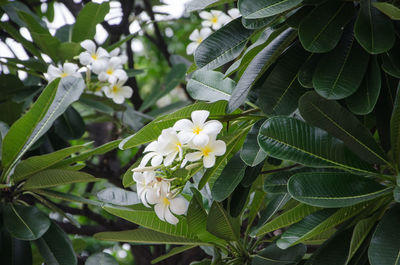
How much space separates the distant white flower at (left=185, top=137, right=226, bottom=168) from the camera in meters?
0.96

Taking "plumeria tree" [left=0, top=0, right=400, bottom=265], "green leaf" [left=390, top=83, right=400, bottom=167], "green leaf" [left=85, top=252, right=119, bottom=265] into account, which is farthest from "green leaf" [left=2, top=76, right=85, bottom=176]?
"green leaf" [left=390, top=83, right=400, bottom=167]

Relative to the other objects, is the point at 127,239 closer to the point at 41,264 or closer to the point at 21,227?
the point at 21,227

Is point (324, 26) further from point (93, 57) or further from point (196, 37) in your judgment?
point (196, 37)

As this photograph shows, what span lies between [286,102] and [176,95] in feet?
8.46

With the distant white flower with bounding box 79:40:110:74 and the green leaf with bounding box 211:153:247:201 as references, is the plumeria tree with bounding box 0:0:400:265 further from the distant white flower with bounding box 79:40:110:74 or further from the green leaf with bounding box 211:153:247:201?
the distant white flower with bounding box 79:40:110:74

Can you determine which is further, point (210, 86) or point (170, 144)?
point (210, 86)

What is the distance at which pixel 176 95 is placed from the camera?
3578 millimetres

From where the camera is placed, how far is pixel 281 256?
113 cm

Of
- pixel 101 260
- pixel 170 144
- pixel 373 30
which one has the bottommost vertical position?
pixel 101 260

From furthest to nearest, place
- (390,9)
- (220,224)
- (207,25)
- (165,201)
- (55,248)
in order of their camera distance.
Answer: (207,25) < (55,248) < (220,224) < (165,201) < (390,9)

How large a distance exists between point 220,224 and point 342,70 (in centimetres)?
37

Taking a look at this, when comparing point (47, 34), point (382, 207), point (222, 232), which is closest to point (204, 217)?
point (222, 232)

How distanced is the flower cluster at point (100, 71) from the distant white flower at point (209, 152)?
0.81 m

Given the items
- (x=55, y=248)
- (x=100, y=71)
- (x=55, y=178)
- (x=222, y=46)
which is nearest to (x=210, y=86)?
(x=222, y=46)
